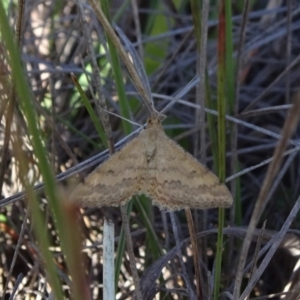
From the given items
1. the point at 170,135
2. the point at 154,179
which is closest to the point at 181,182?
the point at 154,179

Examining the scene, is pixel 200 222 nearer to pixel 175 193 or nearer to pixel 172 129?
pixel 172 129

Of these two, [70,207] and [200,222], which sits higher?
[70,207]

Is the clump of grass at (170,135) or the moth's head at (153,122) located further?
the moth's head at (153,122)

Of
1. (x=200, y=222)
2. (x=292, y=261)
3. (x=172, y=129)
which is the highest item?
(x=172, y=129)

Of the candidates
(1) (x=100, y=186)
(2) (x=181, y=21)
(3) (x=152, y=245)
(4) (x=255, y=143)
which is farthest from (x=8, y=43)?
(2) (x=181, y=21)

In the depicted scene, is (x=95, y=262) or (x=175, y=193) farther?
(x=95, y=262)
